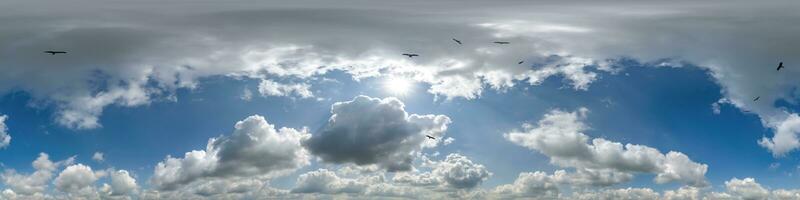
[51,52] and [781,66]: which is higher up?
[51,52]

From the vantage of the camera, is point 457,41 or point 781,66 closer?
point 781,66

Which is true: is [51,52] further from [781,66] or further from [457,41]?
[781,66]

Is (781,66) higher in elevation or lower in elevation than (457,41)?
lower

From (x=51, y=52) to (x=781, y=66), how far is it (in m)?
209

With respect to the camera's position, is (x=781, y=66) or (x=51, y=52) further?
(x=51, y=52)

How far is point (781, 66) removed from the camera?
10738 cm

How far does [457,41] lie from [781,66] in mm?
84341

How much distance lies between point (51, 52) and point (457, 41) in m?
126

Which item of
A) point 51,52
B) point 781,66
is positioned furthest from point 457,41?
point 51,52

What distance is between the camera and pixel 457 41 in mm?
125688

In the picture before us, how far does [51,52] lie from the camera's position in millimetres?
128250
